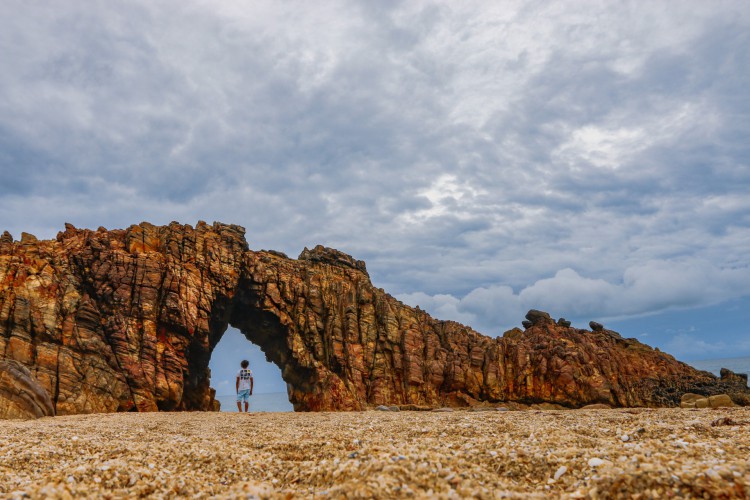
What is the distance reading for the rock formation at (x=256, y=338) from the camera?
32938 mm

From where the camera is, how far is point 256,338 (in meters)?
51.2

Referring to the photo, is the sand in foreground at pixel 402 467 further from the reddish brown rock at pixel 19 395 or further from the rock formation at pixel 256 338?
the rock formation at pixel 256 338

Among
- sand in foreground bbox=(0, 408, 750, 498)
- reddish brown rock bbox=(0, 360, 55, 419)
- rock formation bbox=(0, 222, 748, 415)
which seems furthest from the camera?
rock formation bbox=(0, 222, 748, 415)

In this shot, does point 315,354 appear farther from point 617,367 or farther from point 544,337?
point 617,367

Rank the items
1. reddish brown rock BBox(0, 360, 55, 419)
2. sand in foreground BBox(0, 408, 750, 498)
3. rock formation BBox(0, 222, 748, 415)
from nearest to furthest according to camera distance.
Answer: sand in foreground BBox(0, 408, 750, 498)
reddish brown rock BBox(0, 360, 55, 419)
rock formation BBox(0, 222, 748, 415)

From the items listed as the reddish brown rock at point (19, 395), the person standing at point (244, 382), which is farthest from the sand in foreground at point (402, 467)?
the person standing at point (244, 382)

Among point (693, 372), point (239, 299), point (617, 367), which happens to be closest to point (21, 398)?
point (239, 299)

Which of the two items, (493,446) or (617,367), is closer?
(493,446)

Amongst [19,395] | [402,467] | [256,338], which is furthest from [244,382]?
[402,467]

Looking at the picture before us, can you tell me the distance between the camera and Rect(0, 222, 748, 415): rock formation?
3294cm

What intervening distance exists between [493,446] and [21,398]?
25.9 m

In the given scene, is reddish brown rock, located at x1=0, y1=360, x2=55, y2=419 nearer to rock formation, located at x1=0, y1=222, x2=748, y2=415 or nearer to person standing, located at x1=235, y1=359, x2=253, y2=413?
rock formation, located at x1=0, y1=222, x2=748, y2=415

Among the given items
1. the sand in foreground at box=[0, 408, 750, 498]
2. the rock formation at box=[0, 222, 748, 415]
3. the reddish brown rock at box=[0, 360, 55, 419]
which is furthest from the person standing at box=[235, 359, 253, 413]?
the sand in foreground at box=[0, 408, 750, 498]

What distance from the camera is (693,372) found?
51.2 meters
